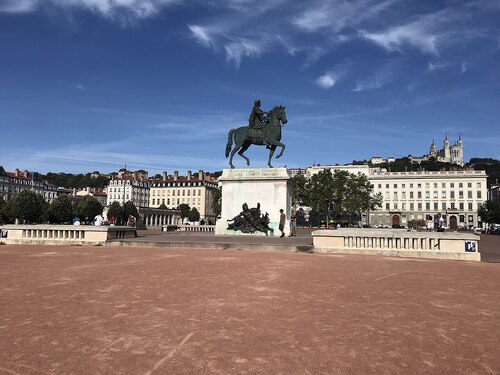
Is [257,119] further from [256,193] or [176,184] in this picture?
[176,184]

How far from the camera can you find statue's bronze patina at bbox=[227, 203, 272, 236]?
80.6 ft

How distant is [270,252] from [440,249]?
20.9 feet

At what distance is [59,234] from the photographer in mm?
19359

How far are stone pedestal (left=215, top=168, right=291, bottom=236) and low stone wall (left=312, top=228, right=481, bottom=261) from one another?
840 centimetres

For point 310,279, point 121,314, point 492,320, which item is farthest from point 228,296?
point 492,320

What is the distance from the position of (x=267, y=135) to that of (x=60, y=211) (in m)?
65.5

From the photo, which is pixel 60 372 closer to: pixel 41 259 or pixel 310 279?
pixel 310 279

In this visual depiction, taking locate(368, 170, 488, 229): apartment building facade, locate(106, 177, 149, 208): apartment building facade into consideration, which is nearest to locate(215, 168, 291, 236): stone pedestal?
locate(368, 170, 488, 229): apartment building facade

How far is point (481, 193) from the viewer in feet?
369

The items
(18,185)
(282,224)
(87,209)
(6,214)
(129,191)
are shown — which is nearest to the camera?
(282,224)

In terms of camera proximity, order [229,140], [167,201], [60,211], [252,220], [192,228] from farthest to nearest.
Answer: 1. [167,201]
2. [60,211]
3. [192,228]
4. [229,140]
5. [252,220]

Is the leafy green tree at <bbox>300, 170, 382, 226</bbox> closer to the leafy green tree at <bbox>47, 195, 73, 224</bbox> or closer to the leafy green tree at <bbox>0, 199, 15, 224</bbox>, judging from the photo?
the leafy green tree at <bbox>47, 195, 73, 224</bbox>

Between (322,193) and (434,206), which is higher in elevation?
(322,193)

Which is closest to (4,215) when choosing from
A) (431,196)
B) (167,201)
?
(167,201)
